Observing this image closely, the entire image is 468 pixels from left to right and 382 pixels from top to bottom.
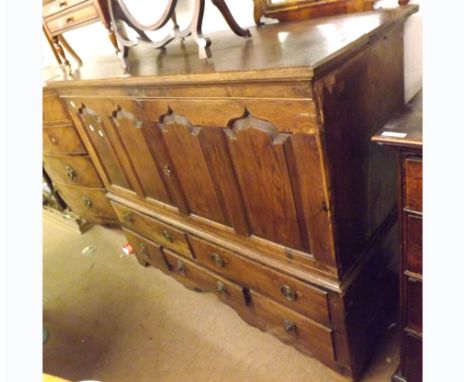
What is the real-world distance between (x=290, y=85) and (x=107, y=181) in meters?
1.30

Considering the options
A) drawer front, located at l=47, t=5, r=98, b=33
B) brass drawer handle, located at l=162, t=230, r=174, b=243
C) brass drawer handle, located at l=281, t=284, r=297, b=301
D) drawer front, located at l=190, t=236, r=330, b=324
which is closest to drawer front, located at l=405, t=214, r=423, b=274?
drawer front, located at l=190, t=236, r=330, b=324

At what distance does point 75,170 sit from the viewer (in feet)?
6.59

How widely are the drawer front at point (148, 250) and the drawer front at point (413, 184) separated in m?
1.24

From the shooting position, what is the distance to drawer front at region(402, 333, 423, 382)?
1029mm

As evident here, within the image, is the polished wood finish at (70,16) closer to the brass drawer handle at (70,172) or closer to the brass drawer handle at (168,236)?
the brass drawer handle at (70,172)

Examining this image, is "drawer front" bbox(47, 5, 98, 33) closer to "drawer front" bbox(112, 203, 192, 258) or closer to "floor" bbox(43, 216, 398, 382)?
"drawer front" bbox(112, 203, 192, 258)

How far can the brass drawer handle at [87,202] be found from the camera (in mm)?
2157

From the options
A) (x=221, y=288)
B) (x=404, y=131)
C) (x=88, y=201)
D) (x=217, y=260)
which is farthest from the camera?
(x=88, y=201)

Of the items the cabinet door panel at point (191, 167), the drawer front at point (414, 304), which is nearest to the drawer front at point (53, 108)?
the cabinet door panel at point (191, 167)

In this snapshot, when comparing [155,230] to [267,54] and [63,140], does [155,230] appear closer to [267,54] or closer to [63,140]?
[63,140]

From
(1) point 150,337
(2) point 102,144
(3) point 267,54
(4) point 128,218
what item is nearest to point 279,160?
(3) point 267,54

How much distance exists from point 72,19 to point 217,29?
725 millimetres

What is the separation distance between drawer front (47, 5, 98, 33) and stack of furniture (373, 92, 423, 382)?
134cm

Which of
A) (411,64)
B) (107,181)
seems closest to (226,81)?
(411,64)
